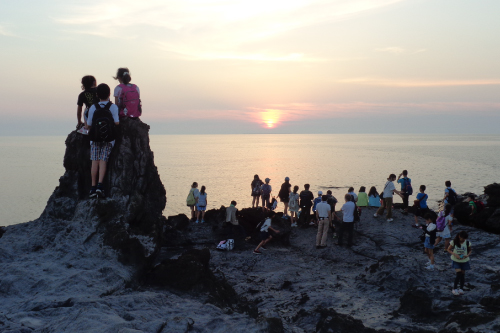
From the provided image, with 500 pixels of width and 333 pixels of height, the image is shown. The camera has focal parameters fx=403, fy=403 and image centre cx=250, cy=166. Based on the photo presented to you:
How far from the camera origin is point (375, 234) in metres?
17.5

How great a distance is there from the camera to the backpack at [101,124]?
843cm

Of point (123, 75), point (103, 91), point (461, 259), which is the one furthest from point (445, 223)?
point (103, 91)

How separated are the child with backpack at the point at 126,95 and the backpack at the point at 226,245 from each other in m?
7.88

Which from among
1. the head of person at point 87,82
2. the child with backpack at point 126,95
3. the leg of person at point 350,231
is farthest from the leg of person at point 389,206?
the head of person at point 87,82

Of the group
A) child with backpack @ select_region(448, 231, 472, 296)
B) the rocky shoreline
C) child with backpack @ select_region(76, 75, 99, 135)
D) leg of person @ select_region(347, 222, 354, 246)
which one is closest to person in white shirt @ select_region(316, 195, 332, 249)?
leg of person @ select_region(347, 222, 354, 246)

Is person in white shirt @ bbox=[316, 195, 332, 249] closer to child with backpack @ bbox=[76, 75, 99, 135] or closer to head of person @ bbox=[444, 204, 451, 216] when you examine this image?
head of person @ bbox=[444, 204, 451, 216]

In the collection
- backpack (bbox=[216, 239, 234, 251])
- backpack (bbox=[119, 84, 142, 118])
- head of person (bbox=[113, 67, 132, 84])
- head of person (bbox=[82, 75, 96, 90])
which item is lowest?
backpack (bbox=[216, 239, 234, 251])

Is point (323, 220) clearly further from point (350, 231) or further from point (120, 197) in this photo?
point (120, 197)

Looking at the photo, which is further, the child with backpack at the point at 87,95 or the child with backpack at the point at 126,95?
the child with backpack at the point at 126,95

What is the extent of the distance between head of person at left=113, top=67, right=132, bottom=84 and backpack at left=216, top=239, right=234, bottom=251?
28.0 feet

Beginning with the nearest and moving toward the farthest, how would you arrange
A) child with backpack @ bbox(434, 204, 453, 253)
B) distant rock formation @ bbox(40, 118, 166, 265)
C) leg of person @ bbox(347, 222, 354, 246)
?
distant rock formation @ bbox(40, 118, 166, 265)
child with backpack @ bbox(434, 204, 453, 253)
leg of person @ bbox(347, 222, 354, 246)

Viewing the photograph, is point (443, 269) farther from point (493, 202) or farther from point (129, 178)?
point (493, 202)

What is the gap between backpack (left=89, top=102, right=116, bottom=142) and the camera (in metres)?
8.43

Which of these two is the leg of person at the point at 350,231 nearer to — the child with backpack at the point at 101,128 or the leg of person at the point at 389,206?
the leg of person at the point at 389,206
